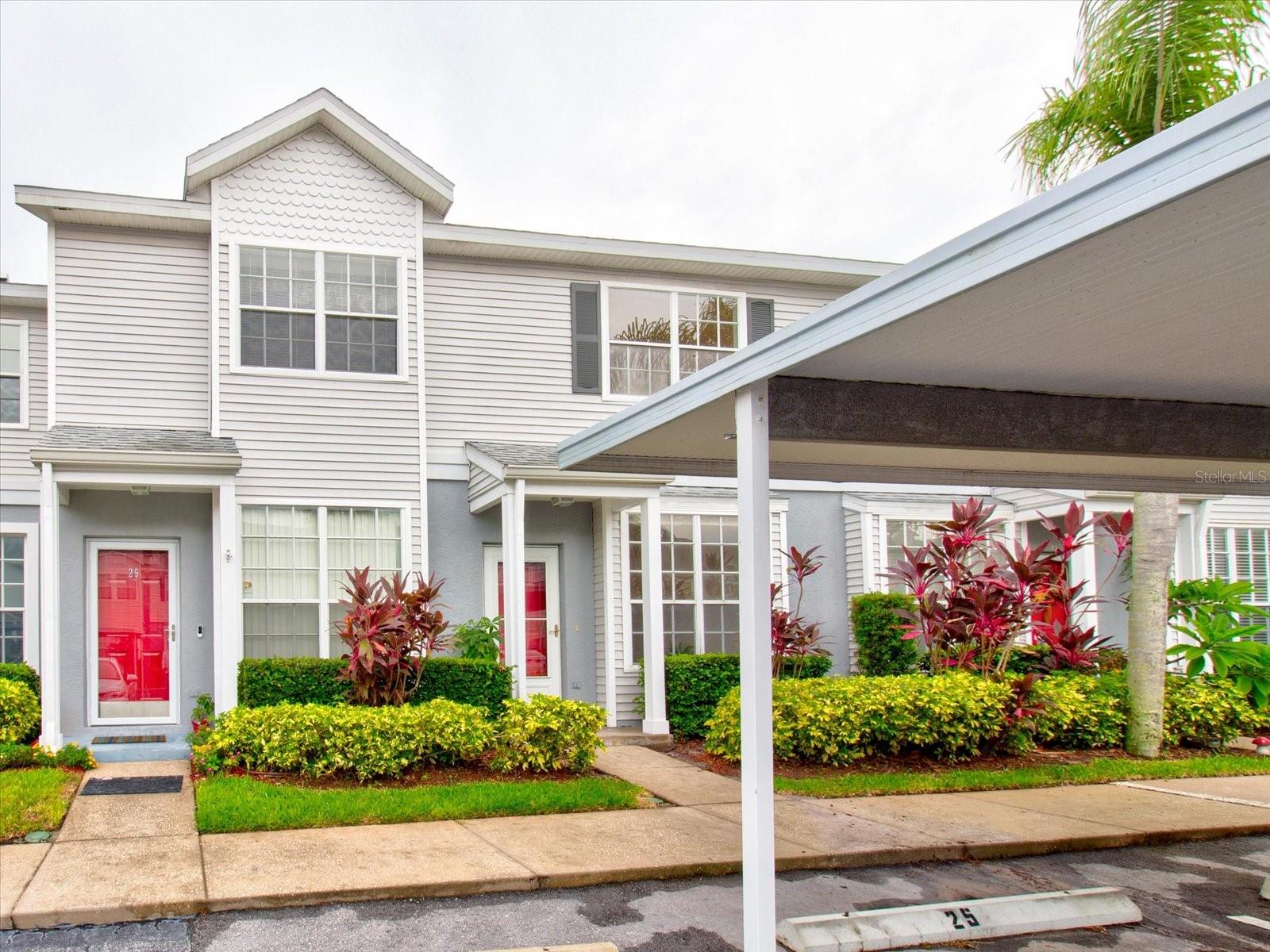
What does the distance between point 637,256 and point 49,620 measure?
742 cm

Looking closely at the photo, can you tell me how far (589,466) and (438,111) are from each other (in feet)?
61.2

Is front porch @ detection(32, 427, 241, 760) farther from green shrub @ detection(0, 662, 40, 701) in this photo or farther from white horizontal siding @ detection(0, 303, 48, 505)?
white horizontal siding @ detection(0, 303, 48, 505)

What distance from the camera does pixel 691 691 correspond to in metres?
12.9

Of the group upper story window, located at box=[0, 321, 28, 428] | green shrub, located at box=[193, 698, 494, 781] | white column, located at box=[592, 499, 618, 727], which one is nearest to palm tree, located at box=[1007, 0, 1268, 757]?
white column, located at box=[592, 499, 618, 727]

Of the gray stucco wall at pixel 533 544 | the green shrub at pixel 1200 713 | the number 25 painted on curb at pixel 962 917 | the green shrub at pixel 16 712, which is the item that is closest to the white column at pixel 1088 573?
the green shrub at pixel 1200 713

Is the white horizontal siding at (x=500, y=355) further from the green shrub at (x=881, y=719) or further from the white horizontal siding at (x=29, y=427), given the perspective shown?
the white horizontal siding at (x=29, y=427)

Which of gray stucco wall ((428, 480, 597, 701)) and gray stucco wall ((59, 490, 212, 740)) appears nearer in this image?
gray stucco wall ((59, 490, 212, 740))

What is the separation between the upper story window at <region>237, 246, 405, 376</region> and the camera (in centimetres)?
1229

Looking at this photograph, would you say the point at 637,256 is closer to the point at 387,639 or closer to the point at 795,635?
the point at 795,635

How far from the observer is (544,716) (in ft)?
32.5

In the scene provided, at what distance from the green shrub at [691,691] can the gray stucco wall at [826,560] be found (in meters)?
1.88

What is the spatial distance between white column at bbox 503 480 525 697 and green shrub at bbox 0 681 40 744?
452 centimetres

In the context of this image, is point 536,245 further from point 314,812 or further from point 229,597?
point 314,812

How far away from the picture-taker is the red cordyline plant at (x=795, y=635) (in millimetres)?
13367
